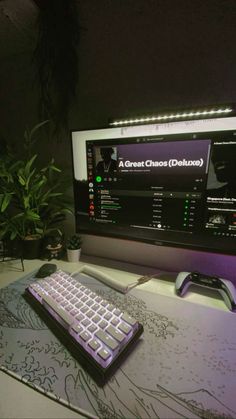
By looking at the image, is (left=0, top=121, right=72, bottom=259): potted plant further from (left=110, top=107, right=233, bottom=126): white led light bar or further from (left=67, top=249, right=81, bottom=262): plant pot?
(left=110, top=107, right=233, bottom=126): white led light bar

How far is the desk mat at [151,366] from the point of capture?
1.31ft

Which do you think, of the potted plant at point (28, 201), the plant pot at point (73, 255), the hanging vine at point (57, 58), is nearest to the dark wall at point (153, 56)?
the hanging vine at point (57, 58)

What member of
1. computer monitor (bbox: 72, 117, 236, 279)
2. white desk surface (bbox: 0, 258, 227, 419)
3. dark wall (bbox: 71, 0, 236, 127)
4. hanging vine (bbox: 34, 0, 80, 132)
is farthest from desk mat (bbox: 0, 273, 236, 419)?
hanging vine (bbox: 34, 0, 80, 132)

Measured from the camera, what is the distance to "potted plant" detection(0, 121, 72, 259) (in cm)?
89

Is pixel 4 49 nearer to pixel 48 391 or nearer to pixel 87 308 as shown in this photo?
pixel 87 308

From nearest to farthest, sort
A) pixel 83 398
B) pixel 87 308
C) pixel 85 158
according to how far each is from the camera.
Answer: pixel 83 398, pixel 87 308, pixel 85 158

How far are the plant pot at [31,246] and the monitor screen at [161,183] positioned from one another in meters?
0.24

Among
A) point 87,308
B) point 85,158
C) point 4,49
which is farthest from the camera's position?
point 4,49

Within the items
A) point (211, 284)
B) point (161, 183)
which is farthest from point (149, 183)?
point (211, 284)

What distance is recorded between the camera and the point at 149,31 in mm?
782

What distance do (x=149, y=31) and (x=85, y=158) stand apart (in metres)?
0.50

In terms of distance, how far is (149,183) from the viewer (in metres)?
0.76

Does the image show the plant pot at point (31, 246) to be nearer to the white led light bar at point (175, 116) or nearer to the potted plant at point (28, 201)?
the potted plant at point (28, 201)

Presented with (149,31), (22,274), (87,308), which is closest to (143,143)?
(149,31)
